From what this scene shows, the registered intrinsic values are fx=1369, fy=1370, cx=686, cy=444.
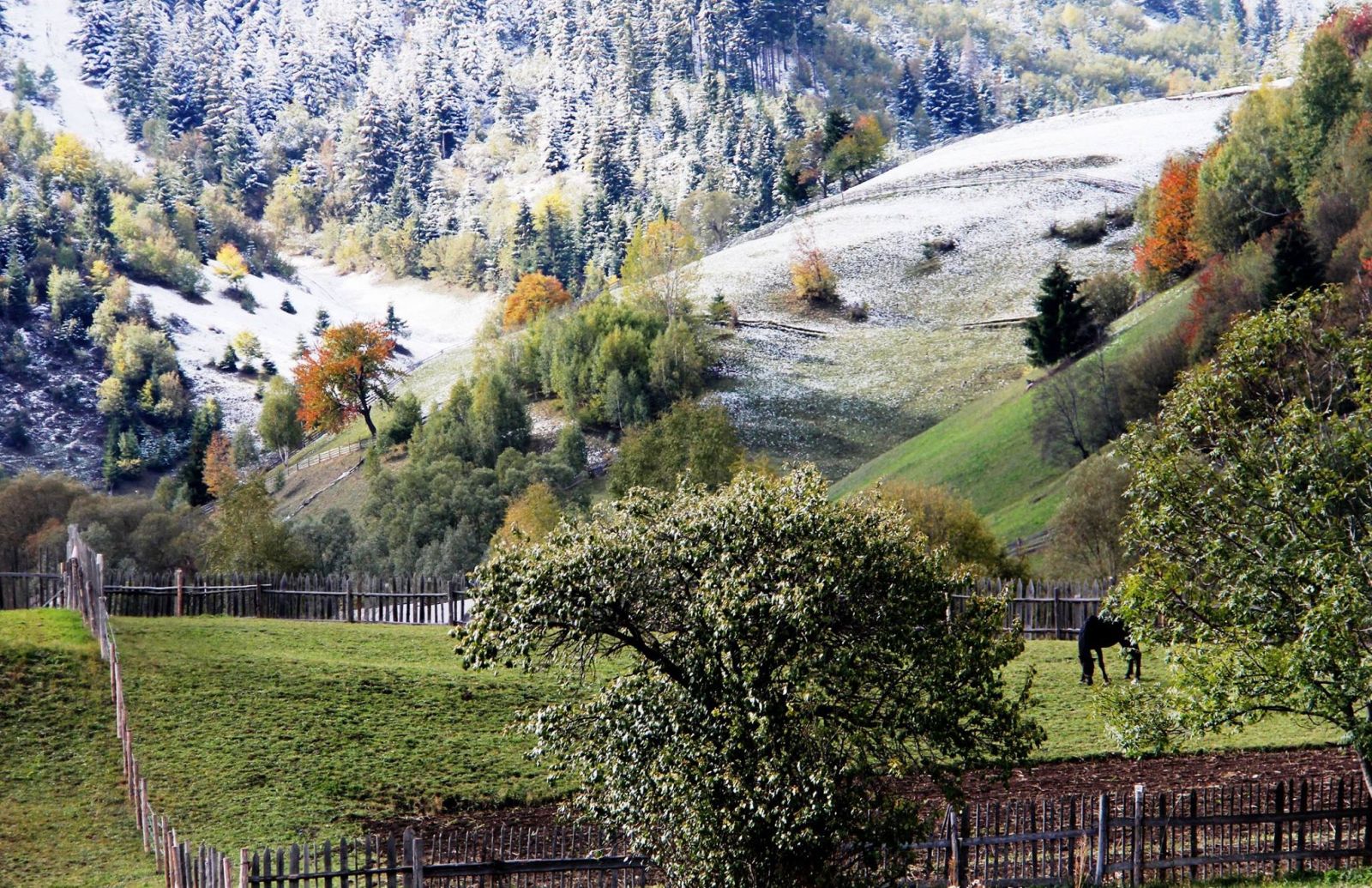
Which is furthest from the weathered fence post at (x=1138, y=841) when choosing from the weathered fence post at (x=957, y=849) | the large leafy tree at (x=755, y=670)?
the large leafy tree at (x=755, y=670)

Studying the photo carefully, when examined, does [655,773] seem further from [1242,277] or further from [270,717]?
[1242,277]

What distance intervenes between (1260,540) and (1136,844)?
5.06m

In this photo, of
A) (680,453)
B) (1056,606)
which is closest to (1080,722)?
(1056,606)

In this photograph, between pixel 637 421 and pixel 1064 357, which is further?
pixel 637 421

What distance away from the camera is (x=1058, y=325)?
9131cm

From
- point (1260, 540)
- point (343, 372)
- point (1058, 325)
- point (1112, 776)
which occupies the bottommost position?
point (1112, 776)

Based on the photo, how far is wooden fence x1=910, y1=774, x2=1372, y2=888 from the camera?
66.6ft

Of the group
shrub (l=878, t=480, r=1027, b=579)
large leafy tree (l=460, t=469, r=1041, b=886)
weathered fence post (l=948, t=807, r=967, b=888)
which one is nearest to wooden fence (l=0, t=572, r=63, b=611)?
large leafy tree (l=460, t=469, r=1041, b=886)

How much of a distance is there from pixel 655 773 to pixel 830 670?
8.37ft

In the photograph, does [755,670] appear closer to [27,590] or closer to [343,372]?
[27,590]

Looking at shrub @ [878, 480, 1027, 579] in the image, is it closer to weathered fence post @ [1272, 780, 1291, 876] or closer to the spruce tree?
weathered fence post @ [1272, 780, 1291, 876]

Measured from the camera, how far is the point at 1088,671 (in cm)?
3378

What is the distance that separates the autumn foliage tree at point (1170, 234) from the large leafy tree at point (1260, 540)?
280ft

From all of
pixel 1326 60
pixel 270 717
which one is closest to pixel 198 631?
pixel 270 717
